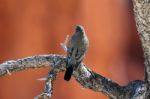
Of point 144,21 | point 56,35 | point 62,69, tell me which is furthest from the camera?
point 56,35

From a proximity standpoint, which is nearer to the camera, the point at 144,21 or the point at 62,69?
the point at 144,21

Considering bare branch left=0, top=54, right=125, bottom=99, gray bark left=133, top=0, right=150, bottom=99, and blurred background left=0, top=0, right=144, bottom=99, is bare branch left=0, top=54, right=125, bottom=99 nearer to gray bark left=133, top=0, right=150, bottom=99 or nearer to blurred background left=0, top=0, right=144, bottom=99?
gray bark left=133, top=0, right=150, bottom=99

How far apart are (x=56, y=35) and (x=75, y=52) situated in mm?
1837

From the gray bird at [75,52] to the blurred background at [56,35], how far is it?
159 cm

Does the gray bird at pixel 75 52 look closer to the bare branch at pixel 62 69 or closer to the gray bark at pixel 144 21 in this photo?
the bare branch at pixel 62 69

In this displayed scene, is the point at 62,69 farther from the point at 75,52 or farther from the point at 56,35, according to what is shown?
the point at 56,35

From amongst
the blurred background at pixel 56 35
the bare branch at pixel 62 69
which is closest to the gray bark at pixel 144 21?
the bare branch at pixel 62 69

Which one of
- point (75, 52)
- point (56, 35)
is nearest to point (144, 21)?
point (75, 52)

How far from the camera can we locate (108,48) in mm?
3812

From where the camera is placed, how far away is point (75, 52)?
179cm

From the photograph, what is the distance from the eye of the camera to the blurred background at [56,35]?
3498mm

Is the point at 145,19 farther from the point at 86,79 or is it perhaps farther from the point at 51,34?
the point at 51,34

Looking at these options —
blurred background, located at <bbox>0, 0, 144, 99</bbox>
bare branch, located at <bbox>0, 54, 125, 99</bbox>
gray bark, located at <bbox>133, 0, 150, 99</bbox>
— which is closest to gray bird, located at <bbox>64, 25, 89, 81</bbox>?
bare branch, located at <bbox>0, 54, 125, 99</bbox>

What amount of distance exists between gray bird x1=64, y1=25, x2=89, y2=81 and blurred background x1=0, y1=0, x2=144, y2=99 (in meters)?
1.59
